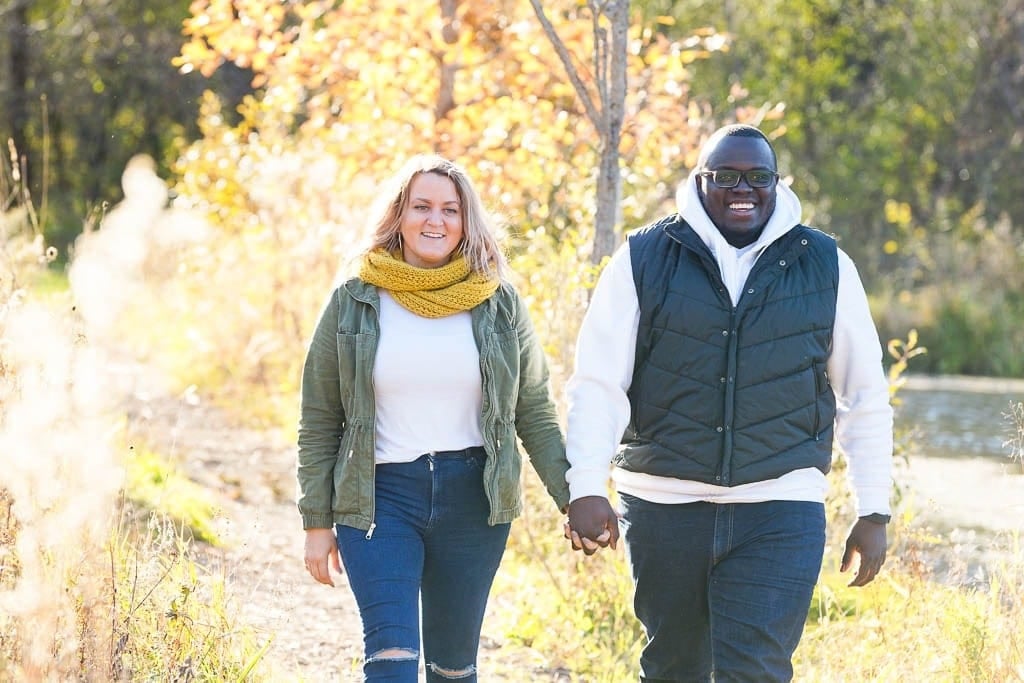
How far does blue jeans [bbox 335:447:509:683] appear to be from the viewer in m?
3.31

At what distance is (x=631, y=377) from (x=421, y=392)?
516 millimetres

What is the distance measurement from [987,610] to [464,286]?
205cm

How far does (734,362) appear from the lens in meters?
3.35

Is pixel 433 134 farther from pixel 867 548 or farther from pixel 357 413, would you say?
pixel 867 548

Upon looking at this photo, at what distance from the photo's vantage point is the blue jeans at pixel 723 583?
11.0 ft

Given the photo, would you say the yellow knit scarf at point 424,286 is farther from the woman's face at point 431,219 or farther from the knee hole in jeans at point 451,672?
the knee hole in jeans at point 451,672

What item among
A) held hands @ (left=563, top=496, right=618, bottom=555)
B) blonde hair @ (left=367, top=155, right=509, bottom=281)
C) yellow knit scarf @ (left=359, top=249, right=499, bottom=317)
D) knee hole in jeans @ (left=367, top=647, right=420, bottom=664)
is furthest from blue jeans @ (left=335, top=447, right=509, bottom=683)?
blonde hair @ (left=367, top=155, right=509, bottom=281)

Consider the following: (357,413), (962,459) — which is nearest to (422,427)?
(357,413)

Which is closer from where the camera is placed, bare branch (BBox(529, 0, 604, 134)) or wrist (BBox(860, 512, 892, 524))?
wrist (BBox(860, 512, 892, 524))

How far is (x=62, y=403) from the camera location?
3088 millimetres

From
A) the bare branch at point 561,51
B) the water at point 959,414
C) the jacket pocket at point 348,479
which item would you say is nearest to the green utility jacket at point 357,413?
the jacket pocket at point 348,479

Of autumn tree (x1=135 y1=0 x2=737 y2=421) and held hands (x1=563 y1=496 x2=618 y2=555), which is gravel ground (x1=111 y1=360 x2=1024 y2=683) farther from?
held hands (x1=563 y1=496 x2=618 y2=555)

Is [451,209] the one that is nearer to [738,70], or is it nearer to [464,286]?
[464,286]

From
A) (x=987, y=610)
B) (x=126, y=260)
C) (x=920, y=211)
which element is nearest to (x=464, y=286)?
(x=126, y=260)
